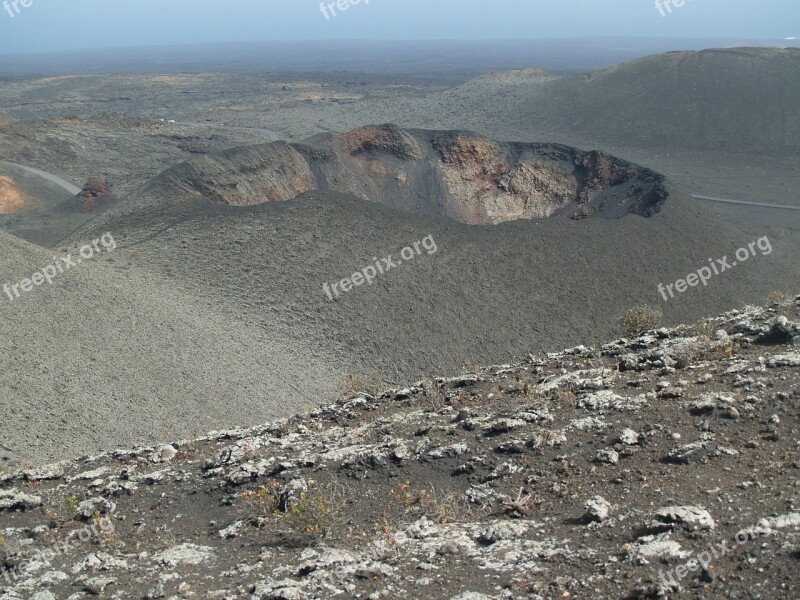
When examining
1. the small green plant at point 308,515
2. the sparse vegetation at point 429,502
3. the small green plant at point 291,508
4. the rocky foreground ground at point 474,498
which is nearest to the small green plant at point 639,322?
the rocky foreground ground at point 474,498

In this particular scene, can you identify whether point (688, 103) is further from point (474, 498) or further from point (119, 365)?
point (474, 498)

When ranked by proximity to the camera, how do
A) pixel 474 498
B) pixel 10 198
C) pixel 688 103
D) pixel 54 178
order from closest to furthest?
pixel 474 498 < pixel 10 198 < pixel 54 178 < pixel 688 103

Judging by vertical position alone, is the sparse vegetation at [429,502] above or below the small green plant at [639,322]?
above

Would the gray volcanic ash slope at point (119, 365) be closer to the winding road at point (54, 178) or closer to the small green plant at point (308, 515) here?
the small green plant at point (308, 515)

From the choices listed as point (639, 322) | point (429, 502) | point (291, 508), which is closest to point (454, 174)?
point (639, 322)

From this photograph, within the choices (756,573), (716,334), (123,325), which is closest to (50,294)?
(123,325)
